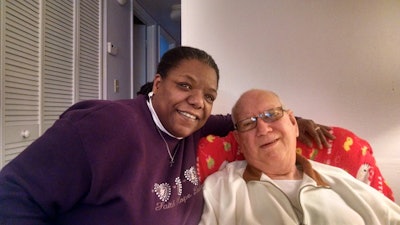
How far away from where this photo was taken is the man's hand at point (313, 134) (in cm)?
118

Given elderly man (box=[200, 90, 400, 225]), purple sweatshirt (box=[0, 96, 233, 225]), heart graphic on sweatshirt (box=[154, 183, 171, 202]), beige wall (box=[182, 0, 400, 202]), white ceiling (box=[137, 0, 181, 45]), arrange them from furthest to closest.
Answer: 1. white ceiling (box=[137, 0, 181, 45])
2. beige wall (box=[182, 0, 400, 202])
3. elderly man (box=[200, 90, 400, 225])
4. heart graphic on sweatshirt (box=[154, 183, 171, 202])
5. purple sweatshirt (box=[0, 96, 233, 225])

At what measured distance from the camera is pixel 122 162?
75 centimetres

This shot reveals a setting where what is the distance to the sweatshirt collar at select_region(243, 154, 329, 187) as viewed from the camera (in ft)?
3.37

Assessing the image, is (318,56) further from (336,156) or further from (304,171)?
(304,171)

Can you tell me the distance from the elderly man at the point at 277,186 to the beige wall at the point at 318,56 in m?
0.59

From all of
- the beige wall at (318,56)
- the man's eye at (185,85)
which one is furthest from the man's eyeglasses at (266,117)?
the beige wall at (318,56)

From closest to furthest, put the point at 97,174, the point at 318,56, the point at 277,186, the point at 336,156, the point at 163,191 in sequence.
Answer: the point at 97,174, the point at 163,191, the point at 277,186, the point at 336,156, the point at 318,56

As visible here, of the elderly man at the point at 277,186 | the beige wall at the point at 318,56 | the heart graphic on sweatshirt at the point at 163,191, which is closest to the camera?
the heart graphic on sweatshirt at the point at 163,191

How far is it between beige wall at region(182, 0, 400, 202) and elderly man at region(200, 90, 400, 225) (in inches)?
23.4

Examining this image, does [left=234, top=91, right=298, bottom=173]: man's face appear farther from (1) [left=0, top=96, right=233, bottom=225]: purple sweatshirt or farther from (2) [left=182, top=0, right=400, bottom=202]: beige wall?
(2) [left=182, top=0, right=400, bottom=202]: beige wall

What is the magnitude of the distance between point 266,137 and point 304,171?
9.1 inches

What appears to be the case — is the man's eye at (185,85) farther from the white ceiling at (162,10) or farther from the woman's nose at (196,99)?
the white ceiling at (162,10)

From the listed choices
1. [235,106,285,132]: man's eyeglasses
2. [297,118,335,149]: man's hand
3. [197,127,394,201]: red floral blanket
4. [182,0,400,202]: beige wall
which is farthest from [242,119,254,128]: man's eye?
[182,0,400,202]: beige wall

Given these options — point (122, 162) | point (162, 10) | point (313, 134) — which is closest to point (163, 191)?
point (122, 162)
